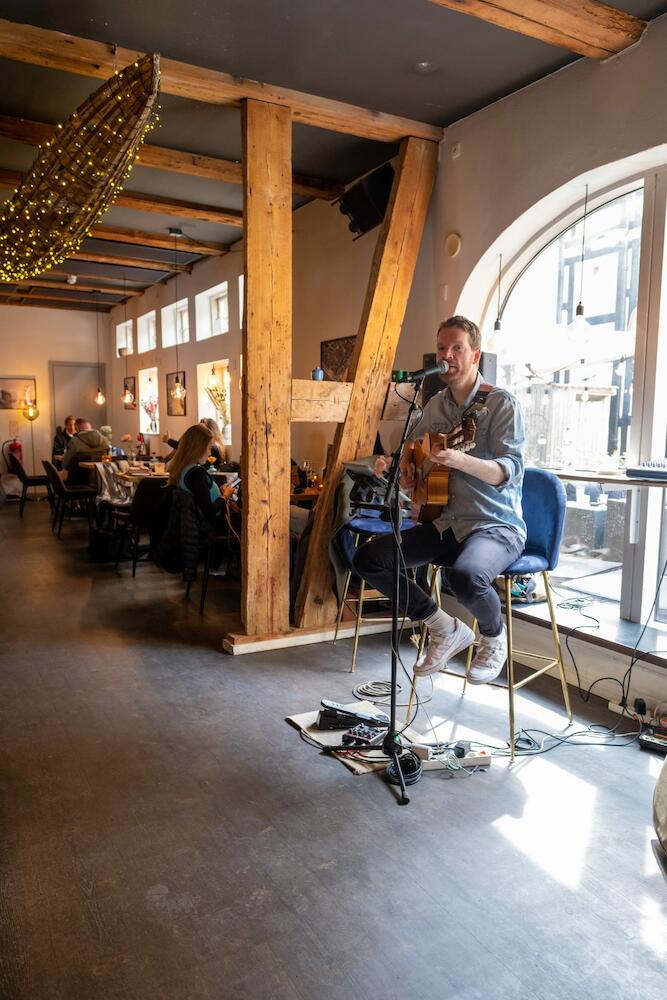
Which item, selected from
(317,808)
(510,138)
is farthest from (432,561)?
(510,138)

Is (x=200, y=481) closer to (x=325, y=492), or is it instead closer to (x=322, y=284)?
(x=325, y=492)

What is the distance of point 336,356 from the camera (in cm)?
611

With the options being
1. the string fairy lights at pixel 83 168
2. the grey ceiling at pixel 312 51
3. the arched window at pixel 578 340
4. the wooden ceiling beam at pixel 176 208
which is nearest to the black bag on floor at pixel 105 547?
the wooden ceiling beam at pixel 176 208

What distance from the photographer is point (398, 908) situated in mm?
1965

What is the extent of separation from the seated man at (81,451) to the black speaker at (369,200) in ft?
15.7

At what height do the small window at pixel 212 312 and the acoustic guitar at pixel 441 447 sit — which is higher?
the small window at pixel 212 312

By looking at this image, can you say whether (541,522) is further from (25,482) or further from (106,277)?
(106,277)

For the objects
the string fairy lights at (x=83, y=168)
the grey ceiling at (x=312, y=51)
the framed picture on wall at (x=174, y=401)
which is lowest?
the framed picture on wall at (x=174, y=401)

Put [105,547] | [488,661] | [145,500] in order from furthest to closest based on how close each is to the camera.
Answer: [105,547]
[145,500]
[488,661]

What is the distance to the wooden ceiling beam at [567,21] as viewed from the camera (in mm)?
2912

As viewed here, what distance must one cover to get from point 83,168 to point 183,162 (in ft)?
9.07

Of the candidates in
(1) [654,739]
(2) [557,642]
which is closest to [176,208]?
(2) [557,642]

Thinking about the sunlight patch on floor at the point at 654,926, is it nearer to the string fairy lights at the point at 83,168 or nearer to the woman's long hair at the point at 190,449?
the string fairy lights at the point at 83,168

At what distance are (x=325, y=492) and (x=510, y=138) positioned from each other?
226cm
